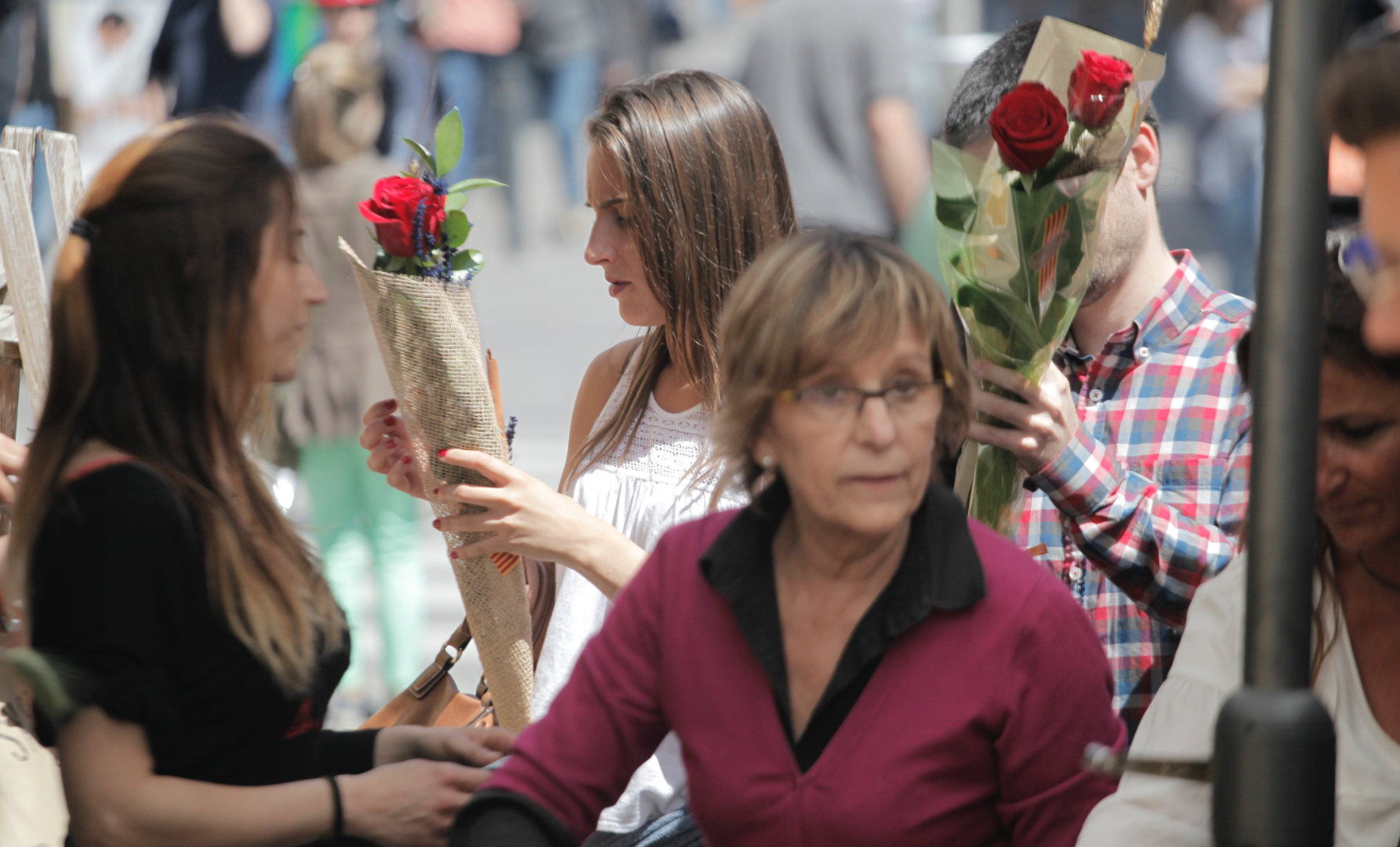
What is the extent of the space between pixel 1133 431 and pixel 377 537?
2956mm

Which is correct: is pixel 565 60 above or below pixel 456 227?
above

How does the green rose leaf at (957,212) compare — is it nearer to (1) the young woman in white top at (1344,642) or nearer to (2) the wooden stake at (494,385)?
(1) the young woman in white top at (1344,642)

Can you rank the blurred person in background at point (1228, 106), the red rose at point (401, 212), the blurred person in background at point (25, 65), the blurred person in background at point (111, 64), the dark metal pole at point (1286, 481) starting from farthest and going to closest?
the blurred person in background at point (111, 64)
the blurred person in background at point (25, 65)
the blurred person in background at point (1228, 106)
the red rose at point (401, 212)
the dark metal pole at point (1286, 481)

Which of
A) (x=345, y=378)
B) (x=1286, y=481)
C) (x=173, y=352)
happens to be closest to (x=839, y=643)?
(x=1286, y=481)

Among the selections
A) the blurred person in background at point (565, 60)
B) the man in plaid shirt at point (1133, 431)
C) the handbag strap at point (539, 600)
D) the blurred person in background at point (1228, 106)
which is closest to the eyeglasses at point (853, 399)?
the man in plaid shirt at point (1133, 431)

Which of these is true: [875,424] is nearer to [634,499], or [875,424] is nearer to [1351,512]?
[1351,512]

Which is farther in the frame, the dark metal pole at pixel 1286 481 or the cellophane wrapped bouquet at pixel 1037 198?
the cellophane wrapped bouquet at pixel 1037 198

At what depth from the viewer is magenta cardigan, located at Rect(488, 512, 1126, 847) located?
4.34 ft

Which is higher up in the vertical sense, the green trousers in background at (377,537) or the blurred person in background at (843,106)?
the blurred person in background at (843,106)

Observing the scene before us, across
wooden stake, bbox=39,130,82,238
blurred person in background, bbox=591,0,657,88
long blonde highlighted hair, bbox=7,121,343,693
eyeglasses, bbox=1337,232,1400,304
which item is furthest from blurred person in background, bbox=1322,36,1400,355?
Answer: blurred person in background, bbox=591,0,657,88

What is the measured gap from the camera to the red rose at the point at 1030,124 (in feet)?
5.15

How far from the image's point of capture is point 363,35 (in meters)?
4.90

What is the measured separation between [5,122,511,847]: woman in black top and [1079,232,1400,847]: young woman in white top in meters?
0.84

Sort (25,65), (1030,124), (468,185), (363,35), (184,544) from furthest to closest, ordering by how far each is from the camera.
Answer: (25,65) < (363,35) < (468,185) < (1030,124) < (184,544)
